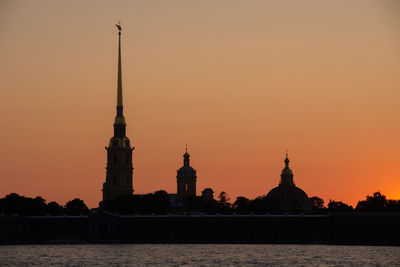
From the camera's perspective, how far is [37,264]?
551 ft

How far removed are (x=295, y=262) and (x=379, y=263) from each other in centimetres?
1016

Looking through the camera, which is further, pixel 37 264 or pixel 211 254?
pixel 211 254

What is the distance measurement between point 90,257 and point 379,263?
40065 millimetres

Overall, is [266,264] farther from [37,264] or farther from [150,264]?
[37,264]

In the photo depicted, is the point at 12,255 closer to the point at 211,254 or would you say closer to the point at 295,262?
the point at 211,254

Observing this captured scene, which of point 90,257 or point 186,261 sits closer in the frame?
point 186,261

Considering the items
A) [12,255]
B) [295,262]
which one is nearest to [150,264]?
[295,262]

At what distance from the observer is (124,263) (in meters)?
170

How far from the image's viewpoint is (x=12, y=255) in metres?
193

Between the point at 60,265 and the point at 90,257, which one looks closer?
the point at 60,265

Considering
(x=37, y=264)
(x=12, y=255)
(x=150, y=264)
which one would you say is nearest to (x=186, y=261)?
(x=150, y=264)

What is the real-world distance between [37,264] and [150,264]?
43.5 feet

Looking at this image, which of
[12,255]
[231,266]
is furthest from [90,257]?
[231,266]

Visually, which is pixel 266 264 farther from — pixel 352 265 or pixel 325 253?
pixel 325 253
